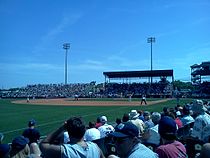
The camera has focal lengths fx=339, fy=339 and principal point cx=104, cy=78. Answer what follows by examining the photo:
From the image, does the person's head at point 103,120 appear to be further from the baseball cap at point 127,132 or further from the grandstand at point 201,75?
the grandstand at point 201,75

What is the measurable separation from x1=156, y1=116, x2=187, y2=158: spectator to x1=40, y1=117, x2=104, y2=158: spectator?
1.02 metres

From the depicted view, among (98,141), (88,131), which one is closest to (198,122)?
(98,141)

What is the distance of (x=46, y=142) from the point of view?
169 inches

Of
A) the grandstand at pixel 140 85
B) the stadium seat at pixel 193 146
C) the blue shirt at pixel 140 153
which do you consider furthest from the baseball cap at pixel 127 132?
the grandstand at pixel 140 85

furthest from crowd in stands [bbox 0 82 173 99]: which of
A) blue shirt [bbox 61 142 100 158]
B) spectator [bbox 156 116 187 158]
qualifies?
blue shirt [bbox 61 142 100 158]

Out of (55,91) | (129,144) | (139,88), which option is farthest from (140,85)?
(129,144)

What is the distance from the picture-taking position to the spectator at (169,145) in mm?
4734

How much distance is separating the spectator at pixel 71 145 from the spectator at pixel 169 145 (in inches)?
40.2

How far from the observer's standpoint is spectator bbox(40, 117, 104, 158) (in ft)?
13.6

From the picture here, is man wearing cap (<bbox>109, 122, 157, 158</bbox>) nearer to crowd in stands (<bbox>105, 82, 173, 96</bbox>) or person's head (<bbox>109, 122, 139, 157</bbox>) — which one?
person's head (<bbox>109, 122, 139, 157</bbox>)

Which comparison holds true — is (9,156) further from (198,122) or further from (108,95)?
(108,95)

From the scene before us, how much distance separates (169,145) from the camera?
15.9 ft

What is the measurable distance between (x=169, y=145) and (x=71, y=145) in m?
1.45

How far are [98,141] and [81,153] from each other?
8.93 ft
